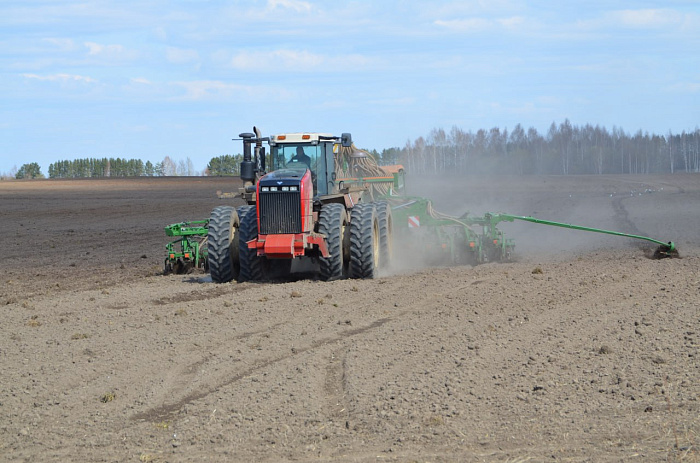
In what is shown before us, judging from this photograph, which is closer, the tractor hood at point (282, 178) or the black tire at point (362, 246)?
the tractor hood at point (282, 178)

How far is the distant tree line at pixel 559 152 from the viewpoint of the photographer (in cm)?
9450

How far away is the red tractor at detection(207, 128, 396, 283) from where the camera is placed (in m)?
14.2

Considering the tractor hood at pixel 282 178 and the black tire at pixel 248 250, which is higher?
the tractor hood at pixel 282 178

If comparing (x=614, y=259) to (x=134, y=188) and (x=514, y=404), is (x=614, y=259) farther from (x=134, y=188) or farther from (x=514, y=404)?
(x=134, y=188)

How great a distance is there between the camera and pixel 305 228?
14.2 m

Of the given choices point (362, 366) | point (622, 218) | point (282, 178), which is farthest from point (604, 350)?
point (622, 218)

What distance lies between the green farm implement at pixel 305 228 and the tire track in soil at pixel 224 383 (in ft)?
12.7

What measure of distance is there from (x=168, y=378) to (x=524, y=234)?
1866cm

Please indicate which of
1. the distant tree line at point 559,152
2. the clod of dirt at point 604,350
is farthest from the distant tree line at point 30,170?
the clod of dirt at point 604,350

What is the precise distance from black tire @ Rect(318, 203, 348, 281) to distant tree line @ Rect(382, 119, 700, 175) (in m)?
72.3

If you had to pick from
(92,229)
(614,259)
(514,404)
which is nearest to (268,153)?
(614,259)

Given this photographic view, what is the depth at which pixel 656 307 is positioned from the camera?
422 inches

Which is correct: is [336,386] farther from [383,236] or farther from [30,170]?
[30,170]

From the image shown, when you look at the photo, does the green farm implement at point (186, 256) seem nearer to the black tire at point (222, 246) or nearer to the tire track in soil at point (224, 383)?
the black tire at point (222, 246)
